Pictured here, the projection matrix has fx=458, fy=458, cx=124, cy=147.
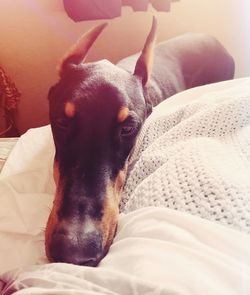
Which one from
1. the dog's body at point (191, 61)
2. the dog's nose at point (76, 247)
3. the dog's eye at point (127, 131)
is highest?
the dog's eye at point (127, 131)

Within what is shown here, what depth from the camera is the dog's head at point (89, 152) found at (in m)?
0.87

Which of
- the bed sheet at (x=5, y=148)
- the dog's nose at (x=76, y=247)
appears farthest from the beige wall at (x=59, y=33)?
the dog's nose at (x=76, y=247)

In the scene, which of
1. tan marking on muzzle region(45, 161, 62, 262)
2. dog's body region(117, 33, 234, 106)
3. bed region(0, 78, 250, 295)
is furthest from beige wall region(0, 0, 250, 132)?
tan marking on muzzle region(45, 161, 62, 262)

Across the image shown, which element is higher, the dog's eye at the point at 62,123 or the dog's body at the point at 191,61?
the dog's eye at the point at 62,123

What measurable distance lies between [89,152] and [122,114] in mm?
124

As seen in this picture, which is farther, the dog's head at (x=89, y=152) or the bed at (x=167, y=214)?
the dog's head at (x=89, y=152)

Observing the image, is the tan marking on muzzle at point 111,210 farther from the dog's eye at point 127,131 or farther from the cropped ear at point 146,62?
the cropped ear at point 146,62

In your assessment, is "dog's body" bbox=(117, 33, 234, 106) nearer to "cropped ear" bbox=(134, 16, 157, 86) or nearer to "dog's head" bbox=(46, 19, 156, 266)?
"cropped ear" bbox=(134, 16, 157, 86)

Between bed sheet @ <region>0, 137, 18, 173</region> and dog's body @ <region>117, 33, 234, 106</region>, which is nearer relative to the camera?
bed sheet @ <region>0, 137, 18, 173</region>

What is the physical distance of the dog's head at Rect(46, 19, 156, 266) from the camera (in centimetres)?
87

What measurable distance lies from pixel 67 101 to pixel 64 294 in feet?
1.80

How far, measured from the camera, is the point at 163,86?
1.71 m

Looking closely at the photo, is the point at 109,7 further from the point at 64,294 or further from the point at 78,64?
the point at 64,294

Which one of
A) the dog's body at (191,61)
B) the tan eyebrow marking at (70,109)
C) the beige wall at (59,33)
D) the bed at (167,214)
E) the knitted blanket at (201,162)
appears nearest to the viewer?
the bed at (167,214)
